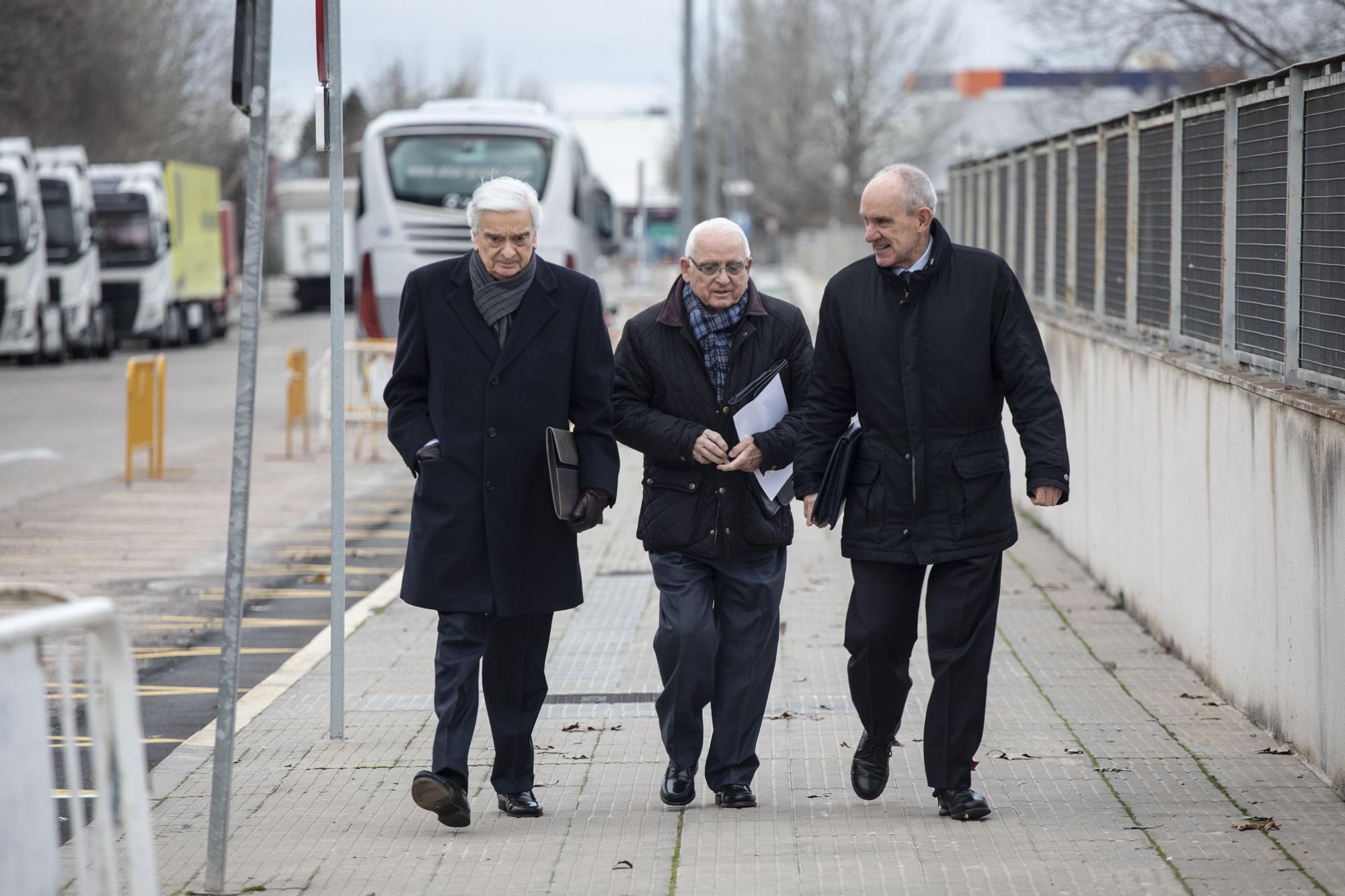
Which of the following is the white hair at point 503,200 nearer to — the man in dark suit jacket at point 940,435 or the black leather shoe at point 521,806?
the man in dark suit jacket at point 940,435

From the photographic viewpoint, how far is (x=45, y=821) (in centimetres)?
323

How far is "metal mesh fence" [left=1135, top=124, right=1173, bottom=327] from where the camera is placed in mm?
8914

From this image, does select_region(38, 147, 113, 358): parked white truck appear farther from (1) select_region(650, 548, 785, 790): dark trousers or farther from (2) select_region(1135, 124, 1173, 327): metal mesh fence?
(1) select_region(650, 548, 785, 790): dark trousers

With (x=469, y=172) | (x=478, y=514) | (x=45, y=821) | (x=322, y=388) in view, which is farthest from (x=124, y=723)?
(x=469, y=172)

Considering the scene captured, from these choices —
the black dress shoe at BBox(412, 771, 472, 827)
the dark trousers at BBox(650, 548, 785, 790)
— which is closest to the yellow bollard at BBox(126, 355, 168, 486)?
the dark trousers at BBox(650, 548, 785, 790)

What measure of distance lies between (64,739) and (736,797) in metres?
2.48

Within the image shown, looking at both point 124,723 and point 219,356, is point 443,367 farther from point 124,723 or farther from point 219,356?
point 219,356

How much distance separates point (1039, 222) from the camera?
43.9ft

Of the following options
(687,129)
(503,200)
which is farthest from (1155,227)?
(687,129)

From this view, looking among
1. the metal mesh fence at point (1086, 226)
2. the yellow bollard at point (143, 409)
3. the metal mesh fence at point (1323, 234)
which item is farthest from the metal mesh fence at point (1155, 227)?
the yellow bollard at point (143, 409)

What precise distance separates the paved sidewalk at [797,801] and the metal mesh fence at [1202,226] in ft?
4.77

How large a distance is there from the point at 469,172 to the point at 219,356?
1471cm

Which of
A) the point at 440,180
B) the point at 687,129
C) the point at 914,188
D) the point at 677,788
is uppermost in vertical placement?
the point at 687,129

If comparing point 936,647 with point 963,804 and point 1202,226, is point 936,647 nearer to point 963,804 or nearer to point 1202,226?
point 963,804
